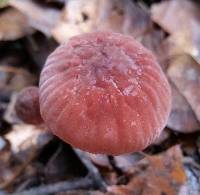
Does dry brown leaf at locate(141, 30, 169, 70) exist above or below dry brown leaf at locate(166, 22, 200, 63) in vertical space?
below

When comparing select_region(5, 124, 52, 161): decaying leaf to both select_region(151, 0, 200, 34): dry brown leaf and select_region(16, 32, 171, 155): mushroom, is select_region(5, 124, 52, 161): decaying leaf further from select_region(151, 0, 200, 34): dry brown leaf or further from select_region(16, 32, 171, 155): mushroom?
select_region(151, 0, 200, 34): dry brown leaf

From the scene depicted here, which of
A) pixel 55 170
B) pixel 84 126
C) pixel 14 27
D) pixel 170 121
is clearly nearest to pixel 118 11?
pixel 14 27

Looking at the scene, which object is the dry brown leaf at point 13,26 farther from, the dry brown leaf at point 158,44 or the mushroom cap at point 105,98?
the mushroom cap at point 105,98

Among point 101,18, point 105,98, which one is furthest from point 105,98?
point 101,18

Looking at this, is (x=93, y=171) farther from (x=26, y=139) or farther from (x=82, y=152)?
(x=26, y=139)

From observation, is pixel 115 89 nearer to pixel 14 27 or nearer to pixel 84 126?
pixel 84 126

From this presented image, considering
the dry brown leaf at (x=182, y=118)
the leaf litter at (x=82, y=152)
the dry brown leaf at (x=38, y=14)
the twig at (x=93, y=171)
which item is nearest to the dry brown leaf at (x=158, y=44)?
the leaf litter at (x=82, y=152)

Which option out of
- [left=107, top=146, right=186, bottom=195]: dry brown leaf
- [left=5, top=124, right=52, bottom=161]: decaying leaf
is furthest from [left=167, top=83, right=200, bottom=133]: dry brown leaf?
[left=5, top=124, right=52, bottom=161]: decaying leaf
